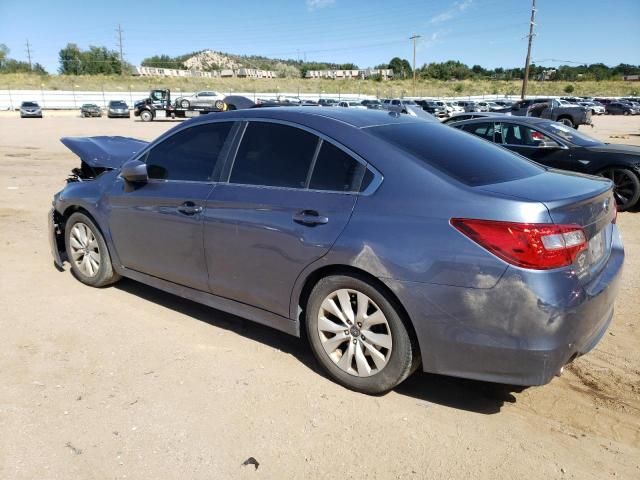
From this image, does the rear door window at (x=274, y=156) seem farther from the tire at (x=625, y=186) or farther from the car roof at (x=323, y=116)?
the tire at (x=625, y=186)

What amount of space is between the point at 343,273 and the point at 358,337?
39 centimetres

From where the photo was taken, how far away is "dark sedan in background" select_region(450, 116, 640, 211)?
8.70 meters

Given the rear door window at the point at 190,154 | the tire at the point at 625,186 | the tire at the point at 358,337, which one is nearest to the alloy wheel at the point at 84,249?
the rear door window at the point at 190,154

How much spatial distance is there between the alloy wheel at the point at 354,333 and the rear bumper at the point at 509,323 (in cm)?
23

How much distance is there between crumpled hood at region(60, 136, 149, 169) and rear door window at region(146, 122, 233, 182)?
1259mm

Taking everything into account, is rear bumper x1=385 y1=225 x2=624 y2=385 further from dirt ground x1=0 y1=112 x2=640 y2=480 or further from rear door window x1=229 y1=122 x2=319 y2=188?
rear door window x1=229 y1=122 x2=319 y2=188

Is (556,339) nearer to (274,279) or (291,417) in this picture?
(291,417)

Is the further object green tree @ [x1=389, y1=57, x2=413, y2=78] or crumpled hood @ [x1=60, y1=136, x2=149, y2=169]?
green tree @ [x1=389, y1=57, x2=413, y2=78]

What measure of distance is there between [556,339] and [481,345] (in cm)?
36

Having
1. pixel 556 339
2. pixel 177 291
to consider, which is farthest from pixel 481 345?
pixel 177 291

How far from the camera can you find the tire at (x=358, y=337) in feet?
9.78

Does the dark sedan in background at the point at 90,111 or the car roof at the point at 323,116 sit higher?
the car roof at the point at 323,116

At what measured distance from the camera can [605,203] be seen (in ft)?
10.3

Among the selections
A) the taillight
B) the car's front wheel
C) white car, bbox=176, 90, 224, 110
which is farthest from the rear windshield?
the car's front wheel
